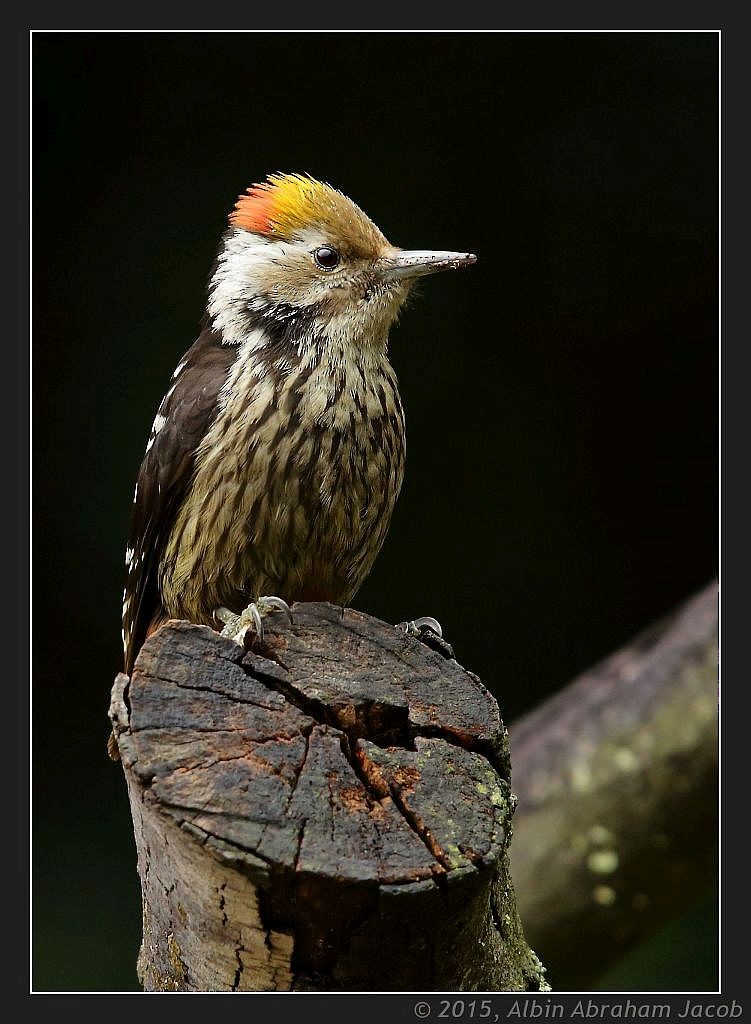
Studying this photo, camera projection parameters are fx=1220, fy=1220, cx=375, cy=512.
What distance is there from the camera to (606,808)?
11.7 ft

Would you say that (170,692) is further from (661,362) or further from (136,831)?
(661,362)

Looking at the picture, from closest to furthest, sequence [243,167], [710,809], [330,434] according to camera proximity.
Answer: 1. [330,434]
2. [710,809]
3. [243,167]

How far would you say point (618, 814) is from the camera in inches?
140

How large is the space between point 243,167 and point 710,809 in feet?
9.06

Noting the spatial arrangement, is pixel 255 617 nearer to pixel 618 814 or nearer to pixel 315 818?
pixel 315 818

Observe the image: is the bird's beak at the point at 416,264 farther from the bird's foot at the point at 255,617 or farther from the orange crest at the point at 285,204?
the bird's foot at the point at 255,617

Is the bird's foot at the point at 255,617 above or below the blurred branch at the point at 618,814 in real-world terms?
above

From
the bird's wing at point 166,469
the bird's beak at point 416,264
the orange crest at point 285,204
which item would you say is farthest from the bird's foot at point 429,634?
the orange crest at point 285,204

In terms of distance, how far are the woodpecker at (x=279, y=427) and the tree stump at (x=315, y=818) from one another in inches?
27.8

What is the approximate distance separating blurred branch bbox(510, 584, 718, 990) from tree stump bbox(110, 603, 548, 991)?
4.88 feet

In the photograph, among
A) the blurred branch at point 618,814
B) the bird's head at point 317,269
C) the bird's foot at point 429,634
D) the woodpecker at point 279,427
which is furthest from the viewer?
the blurred branch at point 618,814

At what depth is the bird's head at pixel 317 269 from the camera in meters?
2.92

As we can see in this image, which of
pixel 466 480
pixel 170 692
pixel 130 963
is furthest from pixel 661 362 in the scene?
pixel 170 692

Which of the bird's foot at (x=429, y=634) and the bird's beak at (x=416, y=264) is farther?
the bird's beak at (x=416, y=264)
